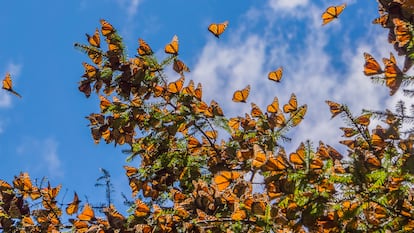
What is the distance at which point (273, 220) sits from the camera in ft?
6.14

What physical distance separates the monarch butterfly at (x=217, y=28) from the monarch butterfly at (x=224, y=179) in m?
1.02

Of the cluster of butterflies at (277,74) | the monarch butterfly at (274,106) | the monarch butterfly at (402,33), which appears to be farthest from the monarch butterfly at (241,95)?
the monarch butterfly at (402,33)

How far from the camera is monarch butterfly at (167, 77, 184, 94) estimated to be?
2631 mm

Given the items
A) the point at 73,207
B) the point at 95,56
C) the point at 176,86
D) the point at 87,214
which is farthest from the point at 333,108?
the point at 73,207

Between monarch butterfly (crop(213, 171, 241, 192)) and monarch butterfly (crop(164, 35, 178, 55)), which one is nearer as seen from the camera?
monarch butterfly (crop(213, 171, 241, 192))

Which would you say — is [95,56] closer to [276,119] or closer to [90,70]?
[90,70]

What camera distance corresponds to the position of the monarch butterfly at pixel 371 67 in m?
1.80

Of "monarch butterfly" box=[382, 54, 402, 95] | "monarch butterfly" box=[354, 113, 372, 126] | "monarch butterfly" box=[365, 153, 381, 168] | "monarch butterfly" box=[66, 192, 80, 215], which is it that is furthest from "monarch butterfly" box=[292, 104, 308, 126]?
"monarch butterfly" box=[66, 192, 80, 215]

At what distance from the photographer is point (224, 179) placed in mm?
2047

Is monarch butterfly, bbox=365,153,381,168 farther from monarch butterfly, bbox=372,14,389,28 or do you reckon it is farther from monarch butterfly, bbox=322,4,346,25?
monarch butterfly, bbox=372,14,389,28

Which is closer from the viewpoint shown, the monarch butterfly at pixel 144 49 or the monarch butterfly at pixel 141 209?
the monarch butterfly at pixel 141 209

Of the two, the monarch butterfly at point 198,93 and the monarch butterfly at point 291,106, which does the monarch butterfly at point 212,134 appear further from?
the monarch butterfly at point 291,106

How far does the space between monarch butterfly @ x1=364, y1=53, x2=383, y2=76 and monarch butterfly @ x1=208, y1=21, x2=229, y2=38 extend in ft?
3.51

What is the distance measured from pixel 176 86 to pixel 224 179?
31.4 inches
